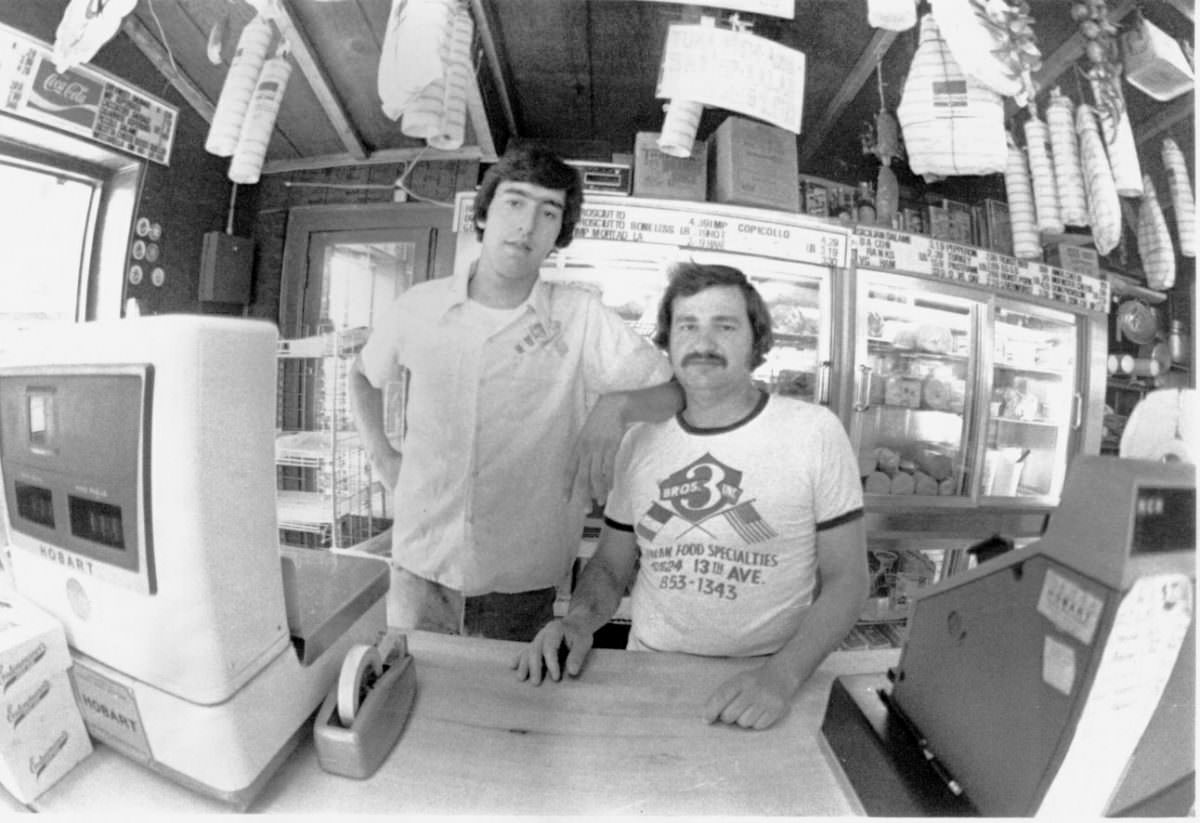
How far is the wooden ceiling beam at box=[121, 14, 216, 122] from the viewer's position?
645 millimetres

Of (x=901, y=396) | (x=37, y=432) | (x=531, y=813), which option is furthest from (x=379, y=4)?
(x=531, y=813)

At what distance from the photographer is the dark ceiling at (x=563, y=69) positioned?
2.15 ft

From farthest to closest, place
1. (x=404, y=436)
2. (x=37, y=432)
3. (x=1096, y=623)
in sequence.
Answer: (x=404, y=436) → (x=37, y=432) → (x=1096, y=623)

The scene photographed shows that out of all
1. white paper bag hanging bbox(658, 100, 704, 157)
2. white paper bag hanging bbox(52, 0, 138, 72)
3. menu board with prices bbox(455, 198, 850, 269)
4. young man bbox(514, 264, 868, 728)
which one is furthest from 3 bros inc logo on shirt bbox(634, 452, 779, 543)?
white paper bag hanging bbox(52, 0, 138, 72)

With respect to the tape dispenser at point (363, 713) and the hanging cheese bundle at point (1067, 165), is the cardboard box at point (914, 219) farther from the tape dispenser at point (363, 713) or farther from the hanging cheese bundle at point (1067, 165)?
the tape dispenser at point (363, 713)

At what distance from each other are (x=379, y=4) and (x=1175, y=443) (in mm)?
950

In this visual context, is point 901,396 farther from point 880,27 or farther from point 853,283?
point 880,27

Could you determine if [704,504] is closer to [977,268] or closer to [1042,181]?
[977,268]

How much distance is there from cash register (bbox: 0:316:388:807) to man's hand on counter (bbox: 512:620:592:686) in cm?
24

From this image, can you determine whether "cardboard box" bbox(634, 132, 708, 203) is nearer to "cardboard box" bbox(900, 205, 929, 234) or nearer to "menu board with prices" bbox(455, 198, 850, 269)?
"menu board with prices" bbox(455, 198, 850, 269)

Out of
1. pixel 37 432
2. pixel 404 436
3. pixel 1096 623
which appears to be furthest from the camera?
pixel 404 436

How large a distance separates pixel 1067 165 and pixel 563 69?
2.05 ft

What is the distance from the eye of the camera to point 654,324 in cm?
68

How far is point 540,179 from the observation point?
63cm
